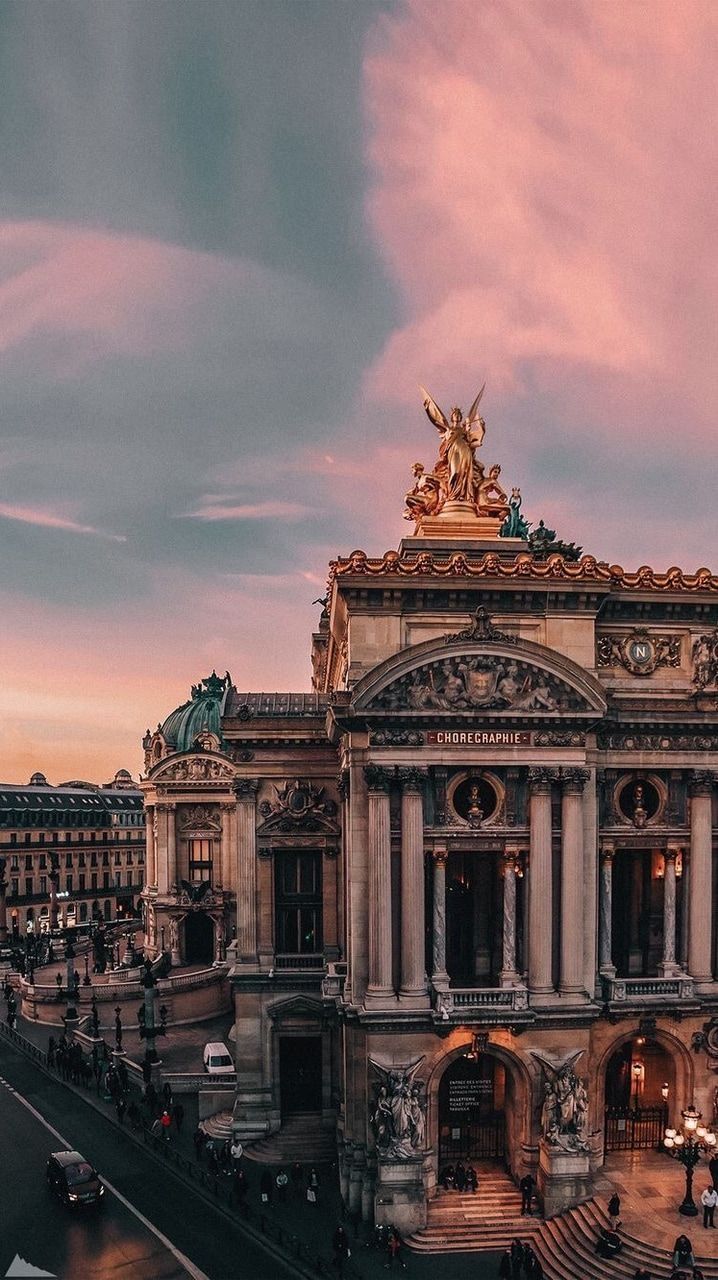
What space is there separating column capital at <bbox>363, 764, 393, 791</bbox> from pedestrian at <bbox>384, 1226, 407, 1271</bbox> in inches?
604

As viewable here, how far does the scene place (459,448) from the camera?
142 feet

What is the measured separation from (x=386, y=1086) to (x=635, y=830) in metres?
14.2

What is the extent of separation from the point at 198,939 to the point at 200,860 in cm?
707

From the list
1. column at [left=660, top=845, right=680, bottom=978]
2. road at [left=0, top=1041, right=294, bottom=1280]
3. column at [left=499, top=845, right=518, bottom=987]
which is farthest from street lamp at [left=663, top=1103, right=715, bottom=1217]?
road at [left=0, top=1041, right=294, bottom=1280]

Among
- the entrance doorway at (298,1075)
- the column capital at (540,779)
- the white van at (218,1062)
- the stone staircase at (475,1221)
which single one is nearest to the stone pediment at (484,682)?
the column capital at (540,779)

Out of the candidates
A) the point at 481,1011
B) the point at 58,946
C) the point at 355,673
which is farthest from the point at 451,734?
the point at 58,946

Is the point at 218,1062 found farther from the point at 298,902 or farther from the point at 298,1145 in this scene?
the point at 298,902

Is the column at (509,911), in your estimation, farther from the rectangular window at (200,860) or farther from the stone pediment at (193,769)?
the rectangular window at (200,860)

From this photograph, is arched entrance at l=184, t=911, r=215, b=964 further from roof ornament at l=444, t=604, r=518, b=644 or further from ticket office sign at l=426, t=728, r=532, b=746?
roof ornament at l=444, t=604, r=518, b=644

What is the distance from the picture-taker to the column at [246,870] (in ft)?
143

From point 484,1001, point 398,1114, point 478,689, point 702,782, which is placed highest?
point 478,689

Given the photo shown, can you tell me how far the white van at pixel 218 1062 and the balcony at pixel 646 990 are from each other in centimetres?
2225

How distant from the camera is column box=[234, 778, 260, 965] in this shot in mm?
43719

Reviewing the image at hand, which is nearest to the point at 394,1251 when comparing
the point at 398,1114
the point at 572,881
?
the point at 398,1114
